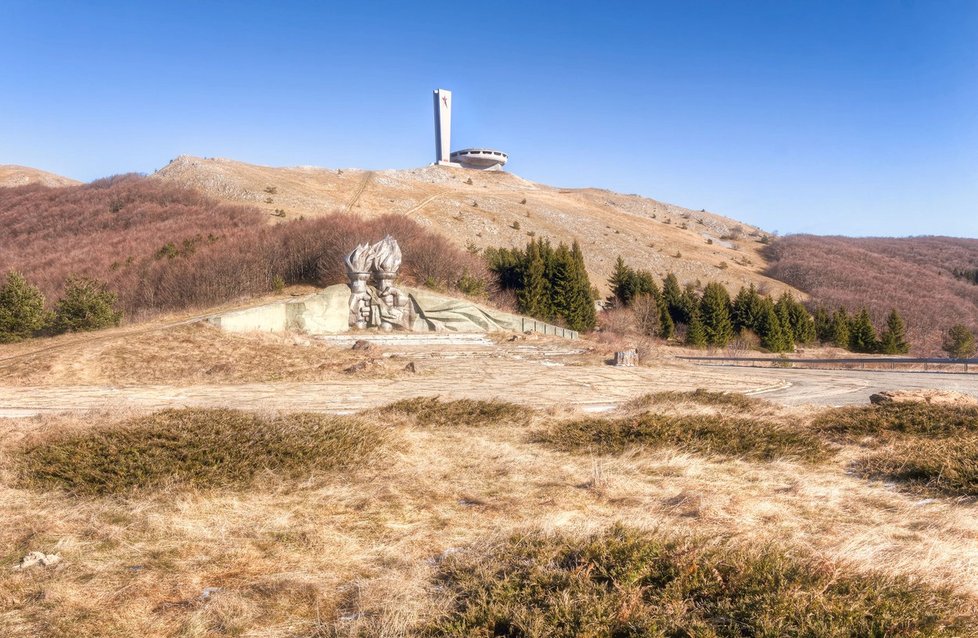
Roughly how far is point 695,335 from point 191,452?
39.5 m

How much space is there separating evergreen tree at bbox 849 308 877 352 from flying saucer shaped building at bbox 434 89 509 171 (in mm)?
81007

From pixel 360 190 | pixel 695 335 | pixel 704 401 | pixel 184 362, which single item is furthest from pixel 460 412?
pixel 360 190

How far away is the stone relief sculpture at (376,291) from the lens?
72.0 ft

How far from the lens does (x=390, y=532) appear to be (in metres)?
4.54

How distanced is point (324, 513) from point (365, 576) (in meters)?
1.30

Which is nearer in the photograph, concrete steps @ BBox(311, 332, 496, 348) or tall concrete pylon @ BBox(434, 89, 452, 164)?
concrete steps @ BBox(311, 332, 496, 348)

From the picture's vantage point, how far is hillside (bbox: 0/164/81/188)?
8069 centimetres

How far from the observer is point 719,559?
3.69 meters

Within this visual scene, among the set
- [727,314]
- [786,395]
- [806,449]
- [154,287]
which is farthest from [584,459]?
[727,314]

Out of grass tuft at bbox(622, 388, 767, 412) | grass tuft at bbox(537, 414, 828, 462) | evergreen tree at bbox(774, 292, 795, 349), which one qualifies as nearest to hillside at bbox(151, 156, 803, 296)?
evergreen tree at bbox(774, 292, 795, 349)

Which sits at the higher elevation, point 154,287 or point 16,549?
Answer: point 154,287

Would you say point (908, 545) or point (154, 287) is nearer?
point (908, 545)

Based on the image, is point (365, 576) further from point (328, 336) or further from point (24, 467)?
point (328, 336)

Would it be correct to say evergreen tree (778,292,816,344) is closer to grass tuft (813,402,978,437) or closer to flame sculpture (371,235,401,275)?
flame sculpture (371,235,401,275)
